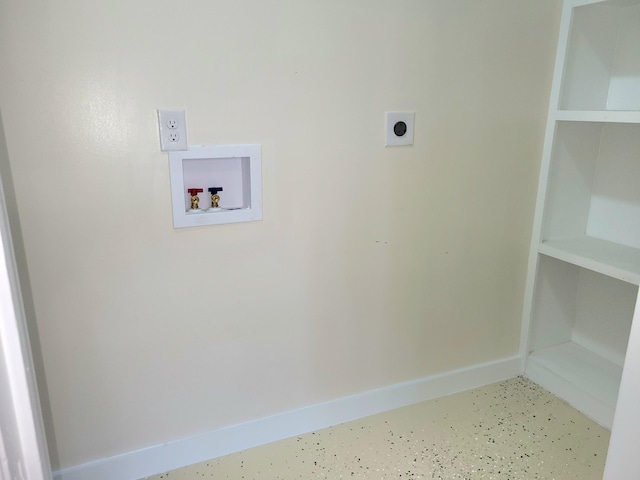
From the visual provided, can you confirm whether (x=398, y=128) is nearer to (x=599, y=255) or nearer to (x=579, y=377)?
(x=599, y=255)

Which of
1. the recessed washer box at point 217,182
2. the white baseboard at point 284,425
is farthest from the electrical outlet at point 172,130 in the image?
the white baseboard at point 284,425

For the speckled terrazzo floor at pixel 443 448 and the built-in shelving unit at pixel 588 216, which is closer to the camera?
the speckled terrazzo floor at pixel 443 448

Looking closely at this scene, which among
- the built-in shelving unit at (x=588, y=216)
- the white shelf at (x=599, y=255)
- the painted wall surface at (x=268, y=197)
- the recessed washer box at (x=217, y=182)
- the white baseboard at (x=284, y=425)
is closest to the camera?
the painted wall surface at (x=268, y=197)

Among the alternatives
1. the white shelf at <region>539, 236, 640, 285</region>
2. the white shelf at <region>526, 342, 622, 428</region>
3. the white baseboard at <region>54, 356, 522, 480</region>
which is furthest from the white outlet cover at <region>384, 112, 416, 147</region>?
the white shelf at <region>526, 342, 622, 428</region>

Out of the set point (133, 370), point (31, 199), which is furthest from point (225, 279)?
point (31, 199)

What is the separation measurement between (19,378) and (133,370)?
71cm

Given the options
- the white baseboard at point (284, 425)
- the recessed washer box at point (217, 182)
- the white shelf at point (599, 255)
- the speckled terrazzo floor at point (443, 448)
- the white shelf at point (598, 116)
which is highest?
the white shelf at point (598, 116)

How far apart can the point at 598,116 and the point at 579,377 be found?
979mm

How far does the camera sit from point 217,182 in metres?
1.41

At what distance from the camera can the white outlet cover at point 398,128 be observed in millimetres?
1526

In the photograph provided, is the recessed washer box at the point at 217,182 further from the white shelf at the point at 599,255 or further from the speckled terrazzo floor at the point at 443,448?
the white shelf at the point at 599,255

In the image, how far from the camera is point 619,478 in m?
0.66

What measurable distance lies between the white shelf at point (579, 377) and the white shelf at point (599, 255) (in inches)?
17.8

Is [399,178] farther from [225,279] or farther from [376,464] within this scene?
[376,464]
